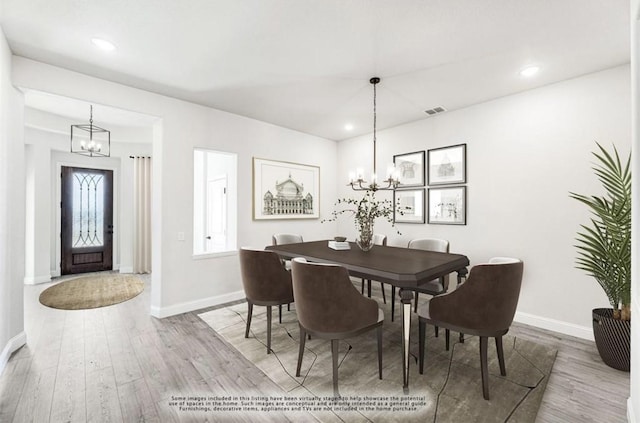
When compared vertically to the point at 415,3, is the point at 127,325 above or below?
below

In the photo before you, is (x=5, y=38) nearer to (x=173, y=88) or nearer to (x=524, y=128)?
(x=173, y=88)

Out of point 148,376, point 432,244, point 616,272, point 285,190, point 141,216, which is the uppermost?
point 285,190

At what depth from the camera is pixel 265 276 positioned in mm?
2613

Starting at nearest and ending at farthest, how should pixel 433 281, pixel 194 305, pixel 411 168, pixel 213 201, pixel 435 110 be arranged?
pixel 433 281 → pixel 194 305 → pixel 435 110 → pixel 411 168 → pixel 213 201

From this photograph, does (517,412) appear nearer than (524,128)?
Yes

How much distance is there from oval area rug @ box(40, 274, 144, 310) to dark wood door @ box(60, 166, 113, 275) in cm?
63

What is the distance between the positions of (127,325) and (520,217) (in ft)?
15.3

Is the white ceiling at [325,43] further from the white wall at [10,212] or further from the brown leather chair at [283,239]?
the brown leather chair at [283,239]

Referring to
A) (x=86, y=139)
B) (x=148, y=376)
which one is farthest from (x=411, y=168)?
(x=86, y=139)

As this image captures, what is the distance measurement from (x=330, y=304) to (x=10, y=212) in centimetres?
289

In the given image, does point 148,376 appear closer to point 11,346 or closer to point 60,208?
point 11,346

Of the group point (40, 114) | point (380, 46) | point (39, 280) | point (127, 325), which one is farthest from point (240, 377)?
point (40, 114)

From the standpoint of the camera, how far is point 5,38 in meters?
2.20

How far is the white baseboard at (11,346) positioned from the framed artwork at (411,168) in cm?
458
